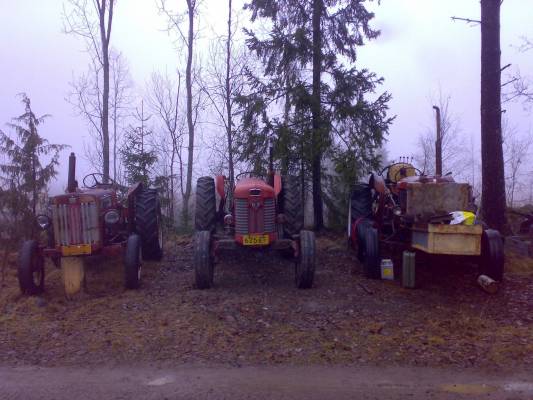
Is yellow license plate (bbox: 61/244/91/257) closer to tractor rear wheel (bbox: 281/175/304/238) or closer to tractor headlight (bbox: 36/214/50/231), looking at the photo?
tractor headlight (bbox: 36/214/50/231)

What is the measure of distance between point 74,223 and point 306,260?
12.2 feet

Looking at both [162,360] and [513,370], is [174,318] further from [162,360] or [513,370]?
[513,370]

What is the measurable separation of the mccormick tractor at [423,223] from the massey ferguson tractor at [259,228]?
130cm

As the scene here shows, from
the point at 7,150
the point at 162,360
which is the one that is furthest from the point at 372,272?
the point at 7,150

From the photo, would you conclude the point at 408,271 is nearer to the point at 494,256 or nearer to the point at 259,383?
the point at 494,256

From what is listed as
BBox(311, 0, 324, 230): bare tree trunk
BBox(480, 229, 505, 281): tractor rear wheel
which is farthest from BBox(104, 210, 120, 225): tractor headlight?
BBox(480, 229, 505, 281): tractor rear wheel

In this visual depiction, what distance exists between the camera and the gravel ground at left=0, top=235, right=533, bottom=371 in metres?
6.48

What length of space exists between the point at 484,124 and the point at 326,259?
4.25 meters

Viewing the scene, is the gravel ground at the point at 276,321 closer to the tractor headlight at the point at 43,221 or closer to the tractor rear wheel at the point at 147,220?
the tractor rear wheel at the point at 147,220

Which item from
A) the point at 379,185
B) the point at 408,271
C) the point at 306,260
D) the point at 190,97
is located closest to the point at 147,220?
the point at 306,260

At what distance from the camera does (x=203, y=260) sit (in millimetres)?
9062

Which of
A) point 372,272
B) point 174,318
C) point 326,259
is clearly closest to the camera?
point 174,318

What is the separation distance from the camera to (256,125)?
14.4 metres

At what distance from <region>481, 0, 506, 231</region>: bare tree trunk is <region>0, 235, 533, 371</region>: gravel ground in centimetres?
169
